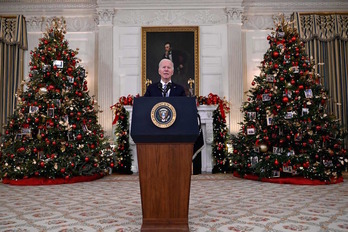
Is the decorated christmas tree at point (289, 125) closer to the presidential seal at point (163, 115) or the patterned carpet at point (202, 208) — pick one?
the patterned carpet at point (202, 208)

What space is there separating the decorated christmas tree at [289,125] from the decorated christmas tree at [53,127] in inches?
120

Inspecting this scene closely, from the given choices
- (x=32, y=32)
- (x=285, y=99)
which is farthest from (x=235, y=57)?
(x=32, y=32)

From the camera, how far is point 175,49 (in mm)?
8820

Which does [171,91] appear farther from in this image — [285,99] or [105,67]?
[105,67]

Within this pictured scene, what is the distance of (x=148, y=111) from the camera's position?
249 centimetres

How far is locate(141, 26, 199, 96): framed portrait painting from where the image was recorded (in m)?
8.77

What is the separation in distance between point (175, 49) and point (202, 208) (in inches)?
235

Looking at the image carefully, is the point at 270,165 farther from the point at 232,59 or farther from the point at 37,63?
the point at 37,63

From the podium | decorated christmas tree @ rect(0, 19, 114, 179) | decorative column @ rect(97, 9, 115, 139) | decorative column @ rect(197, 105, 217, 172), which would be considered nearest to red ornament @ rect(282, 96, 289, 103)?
decorative column @ rect(197, 105, 217, 172)

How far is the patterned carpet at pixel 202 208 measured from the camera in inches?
111

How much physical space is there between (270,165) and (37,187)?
4.24m

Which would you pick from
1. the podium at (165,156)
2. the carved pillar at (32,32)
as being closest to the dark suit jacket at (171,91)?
the podium at (165,156)

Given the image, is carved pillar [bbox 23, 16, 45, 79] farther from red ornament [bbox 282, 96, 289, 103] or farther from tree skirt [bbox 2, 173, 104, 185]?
red ornament [bbox 282, 96, 289, 103]

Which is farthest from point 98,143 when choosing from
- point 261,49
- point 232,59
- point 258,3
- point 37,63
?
point 258,3
